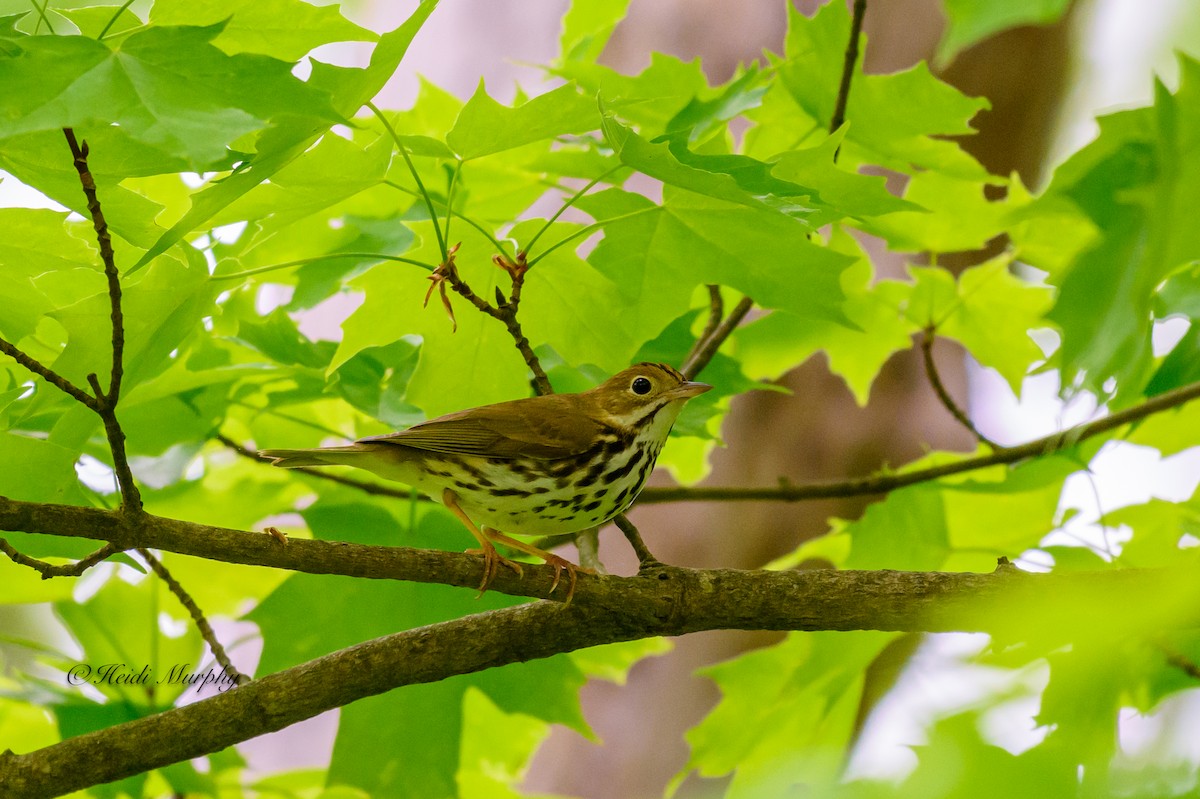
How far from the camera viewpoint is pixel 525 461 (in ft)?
7.73

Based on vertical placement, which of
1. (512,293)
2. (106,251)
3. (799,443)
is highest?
(799,443)

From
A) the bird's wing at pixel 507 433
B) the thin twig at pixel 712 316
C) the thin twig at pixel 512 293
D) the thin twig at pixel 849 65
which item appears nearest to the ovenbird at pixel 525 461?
the bird's wing at pixel 507 433

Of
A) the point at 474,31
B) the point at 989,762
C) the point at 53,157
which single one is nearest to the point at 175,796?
the point at 53,157

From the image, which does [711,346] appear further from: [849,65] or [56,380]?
[56,380]

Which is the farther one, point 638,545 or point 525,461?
point 525,461

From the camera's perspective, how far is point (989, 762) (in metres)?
0.86

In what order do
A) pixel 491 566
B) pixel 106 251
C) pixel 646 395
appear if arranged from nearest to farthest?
1. pixel 106 251
2. pixel 491 566
3. pixel 646 395

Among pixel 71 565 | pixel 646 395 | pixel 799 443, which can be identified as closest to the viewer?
pixel 71 565

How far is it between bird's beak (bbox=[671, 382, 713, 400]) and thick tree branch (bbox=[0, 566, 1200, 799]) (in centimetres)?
47

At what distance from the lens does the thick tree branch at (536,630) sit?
187cm

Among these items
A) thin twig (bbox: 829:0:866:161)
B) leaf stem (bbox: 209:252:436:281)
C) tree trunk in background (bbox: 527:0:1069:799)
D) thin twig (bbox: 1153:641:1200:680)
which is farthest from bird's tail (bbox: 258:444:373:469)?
tree trunk in background (bbox: 527:0:1069:799)

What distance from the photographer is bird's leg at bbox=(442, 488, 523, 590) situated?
6.20 feet

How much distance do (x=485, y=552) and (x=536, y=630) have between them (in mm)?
177

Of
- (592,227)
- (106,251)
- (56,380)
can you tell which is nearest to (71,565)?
(56,380)
